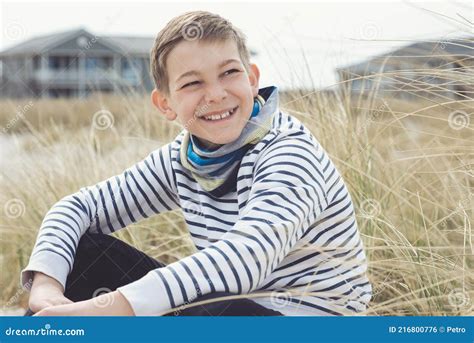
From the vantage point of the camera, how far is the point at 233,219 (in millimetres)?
1506

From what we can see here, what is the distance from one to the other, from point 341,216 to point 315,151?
0.50 feet

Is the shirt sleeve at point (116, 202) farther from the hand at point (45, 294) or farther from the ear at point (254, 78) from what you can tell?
the ear at point (254, 78)

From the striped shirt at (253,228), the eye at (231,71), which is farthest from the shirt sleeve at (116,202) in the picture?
the eye at (231,71)

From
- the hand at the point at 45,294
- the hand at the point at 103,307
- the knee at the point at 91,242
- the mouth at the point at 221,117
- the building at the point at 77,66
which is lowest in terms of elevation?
the hand at the point at 103,307

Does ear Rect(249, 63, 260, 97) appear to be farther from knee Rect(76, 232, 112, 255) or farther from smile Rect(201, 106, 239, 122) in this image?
knee Rect(76, 232, 112, 255)

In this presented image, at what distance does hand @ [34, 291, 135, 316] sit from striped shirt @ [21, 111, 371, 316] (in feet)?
0.08

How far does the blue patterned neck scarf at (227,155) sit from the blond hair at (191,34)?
0.12 meters

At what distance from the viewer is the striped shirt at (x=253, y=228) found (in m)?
1.22

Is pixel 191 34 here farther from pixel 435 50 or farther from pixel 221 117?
pixel 435 50

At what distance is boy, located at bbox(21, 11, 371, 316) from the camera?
1.23m

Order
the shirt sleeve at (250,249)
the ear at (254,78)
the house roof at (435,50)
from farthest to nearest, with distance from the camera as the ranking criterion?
the house roof at (435,50) → the ear at (254,78) → the shirt sleeve at (250,249)

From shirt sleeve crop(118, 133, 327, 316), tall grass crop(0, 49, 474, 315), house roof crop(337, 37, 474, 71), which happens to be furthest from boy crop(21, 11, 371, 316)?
house roof crop(337, 37, 474, 71)

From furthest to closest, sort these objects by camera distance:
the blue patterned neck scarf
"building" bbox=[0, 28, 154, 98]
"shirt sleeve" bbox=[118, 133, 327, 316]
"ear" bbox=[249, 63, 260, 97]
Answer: "building" bbox=[0, 28, 154, 98] < "ear" bbox=[249, 63, 260, 97] < the blue patterned neck scarf < "shirt sleeve" bbox=[118, 133, 327, 316]
